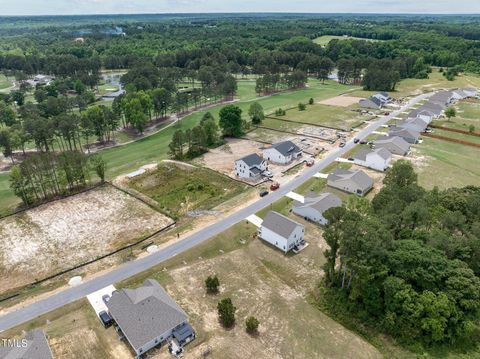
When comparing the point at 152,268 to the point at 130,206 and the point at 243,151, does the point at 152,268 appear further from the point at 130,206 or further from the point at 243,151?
the point at 243,151

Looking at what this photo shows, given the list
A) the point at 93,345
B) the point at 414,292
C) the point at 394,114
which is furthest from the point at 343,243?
the point at 394,114

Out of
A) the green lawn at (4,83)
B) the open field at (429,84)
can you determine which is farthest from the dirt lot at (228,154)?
the green lawn at (4,83)

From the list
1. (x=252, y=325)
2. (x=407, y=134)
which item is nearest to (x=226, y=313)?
(x=252, y=325)

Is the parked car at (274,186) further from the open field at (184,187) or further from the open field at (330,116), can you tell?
the open field at (330,116)

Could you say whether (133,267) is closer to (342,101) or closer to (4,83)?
(342,101)

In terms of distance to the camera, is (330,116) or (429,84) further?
(429,84)

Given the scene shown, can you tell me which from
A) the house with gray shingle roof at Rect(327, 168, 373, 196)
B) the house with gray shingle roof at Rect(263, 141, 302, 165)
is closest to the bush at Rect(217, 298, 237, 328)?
the house with gray shingle roof at Rect(327, 168, 373, 196)

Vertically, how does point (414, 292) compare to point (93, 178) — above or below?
above
